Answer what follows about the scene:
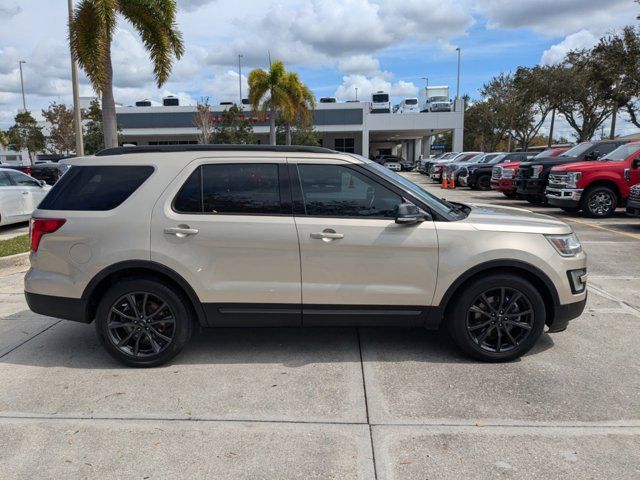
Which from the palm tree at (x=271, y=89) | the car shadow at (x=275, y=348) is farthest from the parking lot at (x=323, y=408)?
the palm tree at (x=271, y=89)

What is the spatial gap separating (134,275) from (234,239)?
3.01 feet

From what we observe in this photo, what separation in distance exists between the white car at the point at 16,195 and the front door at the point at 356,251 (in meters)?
10.1

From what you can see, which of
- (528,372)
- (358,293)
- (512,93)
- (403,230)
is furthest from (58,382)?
(512,93)

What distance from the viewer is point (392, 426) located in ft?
10.9

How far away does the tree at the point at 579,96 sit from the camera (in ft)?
109

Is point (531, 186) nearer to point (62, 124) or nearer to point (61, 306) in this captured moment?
point (61, 306)

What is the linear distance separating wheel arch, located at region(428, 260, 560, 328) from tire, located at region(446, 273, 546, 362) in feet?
0.16

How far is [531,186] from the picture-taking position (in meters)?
15.6

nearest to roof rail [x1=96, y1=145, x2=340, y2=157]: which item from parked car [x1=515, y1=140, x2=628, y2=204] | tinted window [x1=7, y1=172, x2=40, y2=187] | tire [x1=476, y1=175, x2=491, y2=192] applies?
tinted window [x1=7, y1=172, x2=40, y2=187]

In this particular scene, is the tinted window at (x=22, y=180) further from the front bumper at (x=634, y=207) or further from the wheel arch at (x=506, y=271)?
the front bumper at (x=634, y=207)

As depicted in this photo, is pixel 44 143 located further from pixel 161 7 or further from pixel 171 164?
pixel 171 164

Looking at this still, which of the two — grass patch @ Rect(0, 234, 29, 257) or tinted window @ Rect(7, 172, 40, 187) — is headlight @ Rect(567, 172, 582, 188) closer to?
grass patch @ Rect(0, 234, 29, 257)

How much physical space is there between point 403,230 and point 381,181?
1.50ft

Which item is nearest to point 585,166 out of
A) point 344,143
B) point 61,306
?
point 61,306
